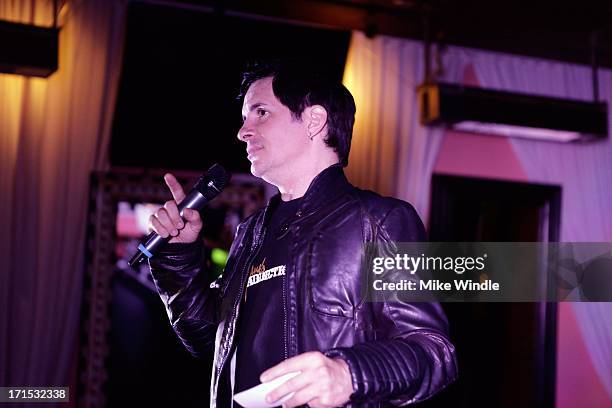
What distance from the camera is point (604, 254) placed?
6145 millimetres

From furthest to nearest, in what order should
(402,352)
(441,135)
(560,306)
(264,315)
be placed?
(560,306), (441,135), (264,315), (402,352)

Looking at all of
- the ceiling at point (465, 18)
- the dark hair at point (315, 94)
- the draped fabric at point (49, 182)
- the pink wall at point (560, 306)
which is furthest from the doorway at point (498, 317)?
the dark hair at point (315, 94)

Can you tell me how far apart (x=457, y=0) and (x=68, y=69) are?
2.97m

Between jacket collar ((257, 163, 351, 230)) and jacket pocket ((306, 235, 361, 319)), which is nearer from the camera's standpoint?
jacket pocket ((306, 235, 361, 319))

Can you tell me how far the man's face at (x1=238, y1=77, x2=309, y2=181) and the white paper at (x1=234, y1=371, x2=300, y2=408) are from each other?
90 cm

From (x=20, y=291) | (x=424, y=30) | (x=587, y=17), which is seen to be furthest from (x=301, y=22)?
(x=20, y=291)

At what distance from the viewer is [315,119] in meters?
2.11

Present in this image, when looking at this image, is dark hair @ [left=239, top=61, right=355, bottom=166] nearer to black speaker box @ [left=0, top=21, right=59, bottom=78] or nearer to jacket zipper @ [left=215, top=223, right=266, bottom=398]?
jacket zipper @ [left=215, top=223, right=266, bottom=398]

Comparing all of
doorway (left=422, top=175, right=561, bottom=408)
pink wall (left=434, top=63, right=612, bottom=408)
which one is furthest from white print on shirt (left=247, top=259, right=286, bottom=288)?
pink wall (left=434, top=63, right=612, bottom=408)

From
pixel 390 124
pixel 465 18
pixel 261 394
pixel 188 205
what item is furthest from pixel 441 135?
pixel 261 394

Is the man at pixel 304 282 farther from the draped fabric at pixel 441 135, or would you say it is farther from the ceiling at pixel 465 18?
the draped fabric at pixel 441 135

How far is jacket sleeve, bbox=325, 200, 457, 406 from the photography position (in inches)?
56.1

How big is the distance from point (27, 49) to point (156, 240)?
2.80m

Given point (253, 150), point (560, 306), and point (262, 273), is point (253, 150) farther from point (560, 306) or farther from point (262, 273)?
point (560, 306)
